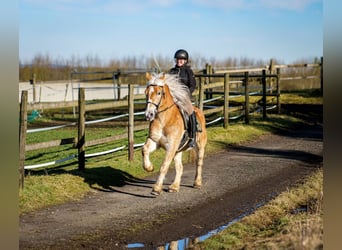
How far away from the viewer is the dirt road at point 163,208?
6543mm

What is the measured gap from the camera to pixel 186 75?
960 cm

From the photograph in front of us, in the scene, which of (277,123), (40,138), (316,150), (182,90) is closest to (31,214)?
(182,90)

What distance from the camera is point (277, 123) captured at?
19031mm

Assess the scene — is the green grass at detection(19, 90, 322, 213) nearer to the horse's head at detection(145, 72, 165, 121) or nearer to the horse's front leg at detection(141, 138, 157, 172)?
the horse's front leg at detection(141, 138, 157, 172)

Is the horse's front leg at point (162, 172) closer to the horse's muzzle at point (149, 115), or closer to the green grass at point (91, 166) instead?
the horse's muzzle at point (149, 115)

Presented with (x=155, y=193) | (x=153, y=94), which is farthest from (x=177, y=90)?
(x=155, y=193)

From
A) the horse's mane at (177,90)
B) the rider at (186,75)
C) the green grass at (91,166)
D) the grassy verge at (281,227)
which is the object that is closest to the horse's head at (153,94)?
the horse's mane at (177,90)

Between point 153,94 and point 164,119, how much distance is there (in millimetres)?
513

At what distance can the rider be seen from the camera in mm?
9320

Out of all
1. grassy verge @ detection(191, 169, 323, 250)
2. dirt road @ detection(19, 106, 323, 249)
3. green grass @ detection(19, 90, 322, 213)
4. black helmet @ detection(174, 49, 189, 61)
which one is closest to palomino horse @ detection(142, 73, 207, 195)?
black helmet @ detection(174, 49, 189, 61)

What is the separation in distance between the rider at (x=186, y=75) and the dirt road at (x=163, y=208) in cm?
104

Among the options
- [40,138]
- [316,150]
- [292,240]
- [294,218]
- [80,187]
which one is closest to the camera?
[292,240]

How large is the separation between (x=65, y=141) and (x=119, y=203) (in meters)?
2.11

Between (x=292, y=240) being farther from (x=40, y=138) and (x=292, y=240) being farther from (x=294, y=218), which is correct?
(x=40, y=138)
